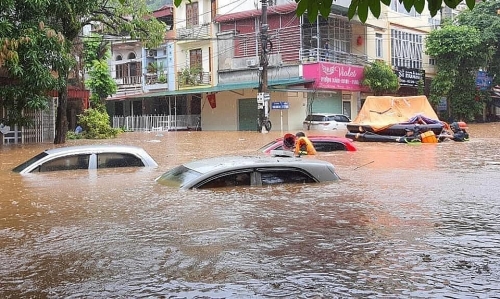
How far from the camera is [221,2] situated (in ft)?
126

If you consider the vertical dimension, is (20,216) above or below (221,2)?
below

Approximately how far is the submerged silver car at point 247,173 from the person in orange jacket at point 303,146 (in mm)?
5219

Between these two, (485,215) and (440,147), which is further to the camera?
(440,147)

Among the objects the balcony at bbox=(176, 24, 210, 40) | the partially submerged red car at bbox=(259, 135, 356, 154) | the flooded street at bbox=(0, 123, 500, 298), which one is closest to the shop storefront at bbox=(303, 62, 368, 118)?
the balcony at bbox=(176, 24, 210, 40)

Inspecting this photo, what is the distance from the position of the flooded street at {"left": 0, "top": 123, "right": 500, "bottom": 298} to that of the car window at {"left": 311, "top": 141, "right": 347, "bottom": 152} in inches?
194

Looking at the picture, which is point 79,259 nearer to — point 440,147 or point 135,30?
point 440,147

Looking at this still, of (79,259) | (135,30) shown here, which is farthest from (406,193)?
(135,30)

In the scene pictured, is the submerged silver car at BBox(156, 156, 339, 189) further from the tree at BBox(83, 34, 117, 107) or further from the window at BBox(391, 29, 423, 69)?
the window at BBox(391, 29, 423, 69)

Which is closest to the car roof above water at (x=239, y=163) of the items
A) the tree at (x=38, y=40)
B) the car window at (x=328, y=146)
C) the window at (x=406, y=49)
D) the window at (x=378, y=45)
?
the car window at (x=328, y=146)

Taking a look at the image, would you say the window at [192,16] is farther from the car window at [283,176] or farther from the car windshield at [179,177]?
the car window at [283,176]

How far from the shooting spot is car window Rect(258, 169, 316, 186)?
8.09 m

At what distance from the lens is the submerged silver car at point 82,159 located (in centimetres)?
1005

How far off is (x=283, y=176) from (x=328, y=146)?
7.41 meters

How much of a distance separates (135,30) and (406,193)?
17504 mm
